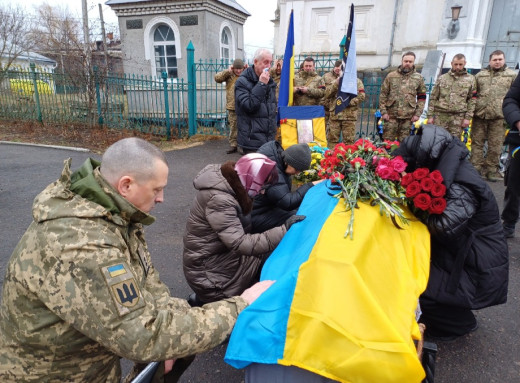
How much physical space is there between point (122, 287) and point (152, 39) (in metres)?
11.0

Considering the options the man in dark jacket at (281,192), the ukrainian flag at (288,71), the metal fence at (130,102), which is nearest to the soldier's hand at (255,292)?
the man in dark jacket at (281,192)

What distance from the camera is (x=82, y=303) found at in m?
1.10

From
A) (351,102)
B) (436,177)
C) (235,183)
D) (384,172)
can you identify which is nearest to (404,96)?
(351,102)

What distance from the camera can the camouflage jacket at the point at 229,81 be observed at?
7.95 metres

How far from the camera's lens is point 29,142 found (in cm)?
919

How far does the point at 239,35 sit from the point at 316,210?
11268 millimetres

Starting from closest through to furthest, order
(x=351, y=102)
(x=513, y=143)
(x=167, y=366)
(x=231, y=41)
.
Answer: (x=167, y=366) < (x=513, y=143) < (x=351, y=102) < (x=231, y=41)

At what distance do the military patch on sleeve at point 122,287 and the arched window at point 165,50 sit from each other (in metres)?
10.6

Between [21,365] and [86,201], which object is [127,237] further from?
[21,365]

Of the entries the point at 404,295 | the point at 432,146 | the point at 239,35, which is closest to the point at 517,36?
the point at 239,35

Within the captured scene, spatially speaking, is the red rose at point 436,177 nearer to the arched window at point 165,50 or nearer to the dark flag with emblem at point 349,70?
the dark flag with emblem at point 349,70

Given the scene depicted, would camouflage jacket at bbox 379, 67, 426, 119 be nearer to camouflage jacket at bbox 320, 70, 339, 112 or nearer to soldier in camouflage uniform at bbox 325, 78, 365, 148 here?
soldier in camouflage uniform at bbox 325, 78, 365, 148

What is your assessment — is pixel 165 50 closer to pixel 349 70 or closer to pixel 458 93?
pixel 349 70

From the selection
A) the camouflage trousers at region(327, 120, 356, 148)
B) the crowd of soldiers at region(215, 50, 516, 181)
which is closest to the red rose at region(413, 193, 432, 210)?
the crowd of soldiers at region(215, 50, 516, 181)
